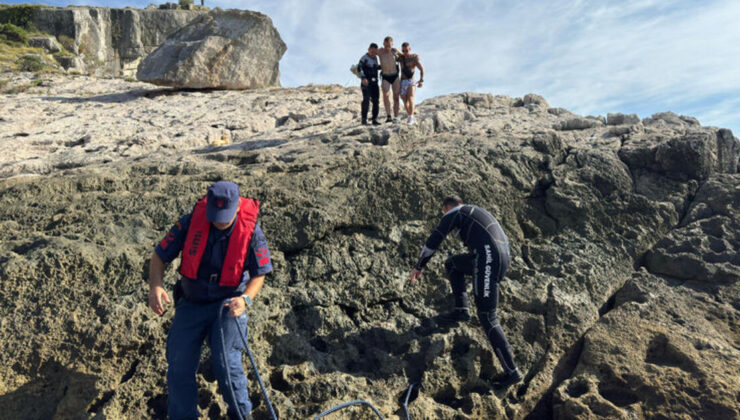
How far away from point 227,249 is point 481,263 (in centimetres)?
252

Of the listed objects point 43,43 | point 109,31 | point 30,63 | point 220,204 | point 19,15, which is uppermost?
point 109,31

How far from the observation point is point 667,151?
6492mm

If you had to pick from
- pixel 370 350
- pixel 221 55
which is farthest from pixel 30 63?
pixel 370 350

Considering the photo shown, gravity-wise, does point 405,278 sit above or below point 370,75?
below

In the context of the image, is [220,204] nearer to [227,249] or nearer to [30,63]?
[227,249]

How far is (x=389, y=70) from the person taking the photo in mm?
9508

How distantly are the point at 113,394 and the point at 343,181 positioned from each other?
3.54 meters

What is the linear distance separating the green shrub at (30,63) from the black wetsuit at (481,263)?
21.0 meters

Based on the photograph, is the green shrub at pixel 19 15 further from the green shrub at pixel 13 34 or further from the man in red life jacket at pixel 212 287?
the man in red life jacket at pixel 212 287

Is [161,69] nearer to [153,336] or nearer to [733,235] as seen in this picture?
[153,336]

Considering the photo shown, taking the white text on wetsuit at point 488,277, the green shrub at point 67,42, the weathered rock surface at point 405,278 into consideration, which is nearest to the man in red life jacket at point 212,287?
the weathered rock surface at point 405,278

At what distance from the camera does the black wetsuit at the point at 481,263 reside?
4.25 metres

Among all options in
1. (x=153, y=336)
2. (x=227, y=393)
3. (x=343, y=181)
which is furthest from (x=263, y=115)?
(x=227, y=393)

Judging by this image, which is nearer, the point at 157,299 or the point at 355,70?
the point at 157,299
